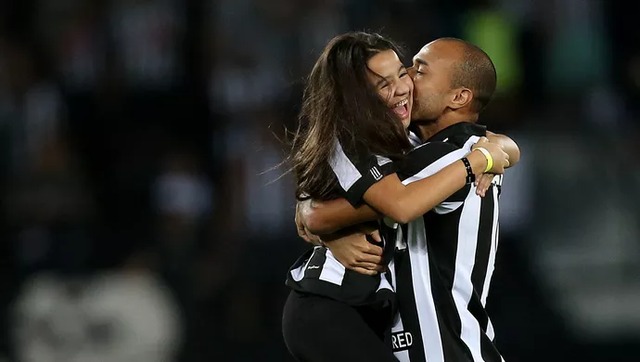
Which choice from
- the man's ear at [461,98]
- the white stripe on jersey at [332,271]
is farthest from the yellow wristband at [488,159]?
the white stripe on jersey at [332,271]

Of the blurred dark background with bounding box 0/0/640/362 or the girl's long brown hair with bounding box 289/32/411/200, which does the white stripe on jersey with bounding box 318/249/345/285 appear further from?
the blurred dark background with bounding box 0/0/640/362

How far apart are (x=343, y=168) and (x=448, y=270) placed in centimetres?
46

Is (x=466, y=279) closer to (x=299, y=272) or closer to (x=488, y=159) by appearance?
(x=488, y=159)

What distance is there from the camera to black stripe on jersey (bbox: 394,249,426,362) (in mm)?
4078

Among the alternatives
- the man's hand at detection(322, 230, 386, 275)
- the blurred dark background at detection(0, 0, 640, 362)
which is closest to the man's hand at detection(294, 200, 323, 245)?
the man's hand at detection(322, 230, 386, 275)

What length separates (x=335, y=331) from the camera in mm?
4074

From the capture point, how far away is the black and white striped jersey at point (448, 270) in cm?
401

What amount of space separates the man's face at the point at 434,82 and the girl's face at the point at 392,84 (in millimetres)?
39

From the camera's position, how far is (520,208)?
7949mm

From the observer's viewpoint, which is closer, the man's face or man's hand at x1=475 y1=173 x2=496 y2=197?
man's hand at x1=475 y1=173 x2=496 y2=197

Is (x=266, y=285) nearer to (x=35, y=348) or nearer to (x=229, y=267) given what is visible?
(x=229, y=267)

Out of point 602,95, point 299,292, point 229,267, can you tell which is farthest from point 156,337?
point 299,292

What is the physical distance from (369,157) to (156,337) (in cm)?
423

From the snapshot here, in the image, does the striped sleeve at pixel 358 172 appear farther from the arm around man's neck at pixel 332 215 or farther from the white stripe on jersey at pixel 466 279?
the white stripe on jersey at pixel 466 279
